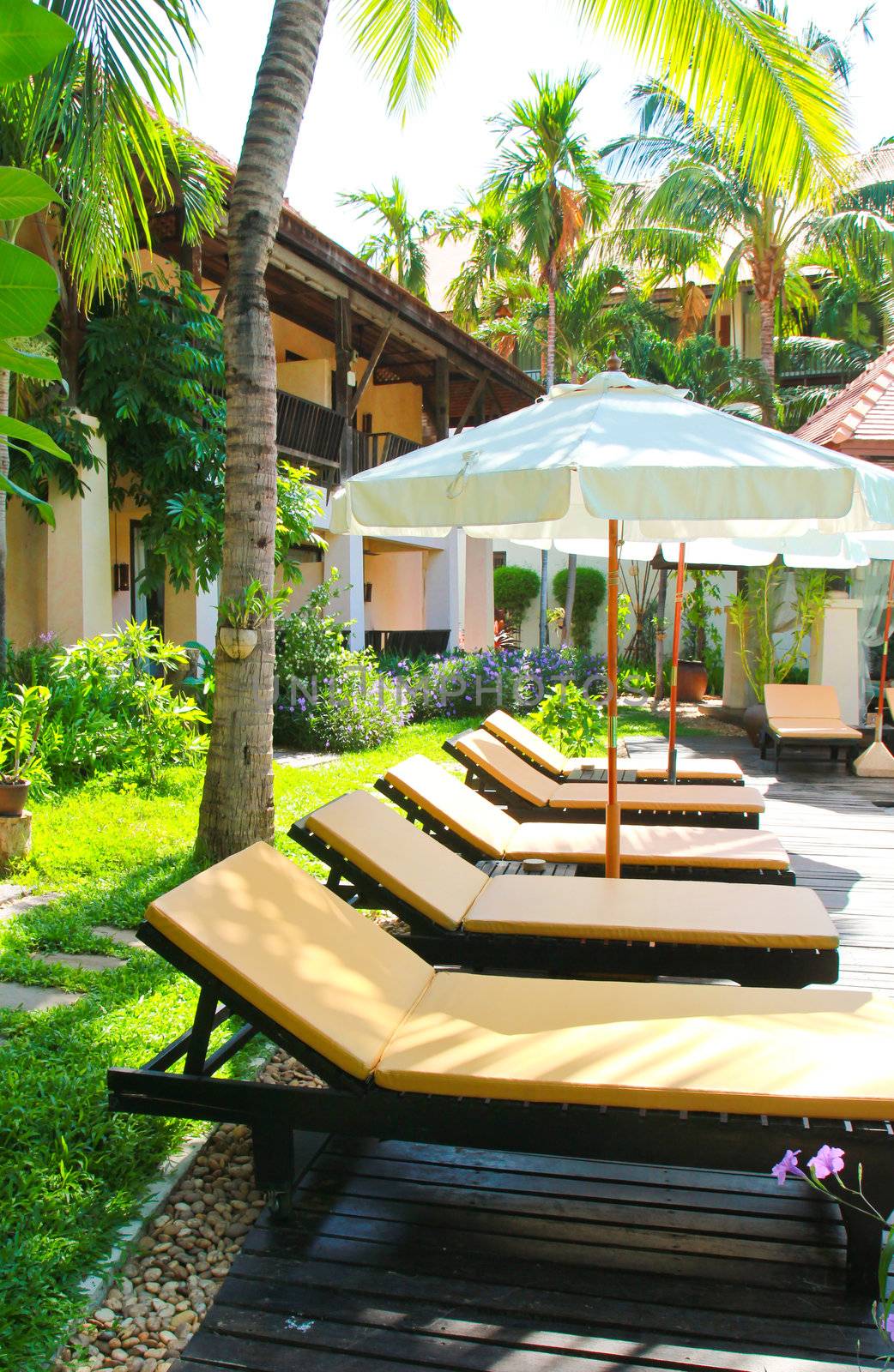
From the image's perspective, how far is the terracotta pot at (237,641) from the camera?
17.1 ft

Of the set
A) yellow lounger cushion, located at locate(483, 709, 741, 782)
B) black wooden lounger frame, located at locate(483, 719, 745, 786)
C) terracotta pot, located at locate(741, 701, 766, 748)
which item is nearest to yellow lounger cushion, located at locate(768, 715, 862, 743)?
terracotta pot, located at locate(741, 701, 766, 748)

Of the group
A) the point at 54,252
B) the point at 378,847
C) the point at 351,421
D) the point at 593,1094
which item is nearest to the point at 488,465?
the point at 378,847

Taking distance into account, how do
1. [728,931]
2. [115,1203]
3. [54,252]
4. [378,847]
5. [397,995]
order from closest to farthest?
1. [115,1203]
2. [397,995]
3. [728,931]
4. [378,847]
5. [54,252]

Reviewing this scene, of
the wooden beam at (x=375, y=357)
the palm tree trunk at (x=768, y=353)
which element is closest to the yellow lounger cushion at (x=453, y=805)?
the wooden beam at (x=375, y=357)

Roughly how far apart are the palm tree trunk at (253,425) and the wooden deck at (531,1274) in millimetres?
2621

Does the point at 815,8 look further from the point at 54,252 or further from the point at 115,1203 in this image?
the point at 115,1203

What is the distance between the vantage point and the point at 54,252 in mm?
10320

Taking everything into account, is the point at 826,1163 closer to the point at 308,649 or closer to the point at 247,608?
the point at 247,608

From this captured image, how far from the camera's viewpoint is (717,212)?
17047mm

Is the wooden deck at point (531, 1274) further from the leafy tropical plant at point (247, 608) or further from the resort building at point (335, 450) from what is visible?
the resort building at point (335, 450)

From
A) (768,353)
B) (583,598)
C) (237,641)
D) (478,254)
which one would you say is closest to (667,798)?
(237,641)

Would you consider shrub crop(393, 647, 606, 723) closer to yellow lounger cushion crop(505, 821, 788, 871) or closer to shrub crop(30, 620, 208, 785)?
shrub crop(30, 620, 208, 785)

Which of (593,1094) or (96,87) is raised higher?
(96,87)

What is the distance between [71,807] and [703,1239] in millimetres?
5333
